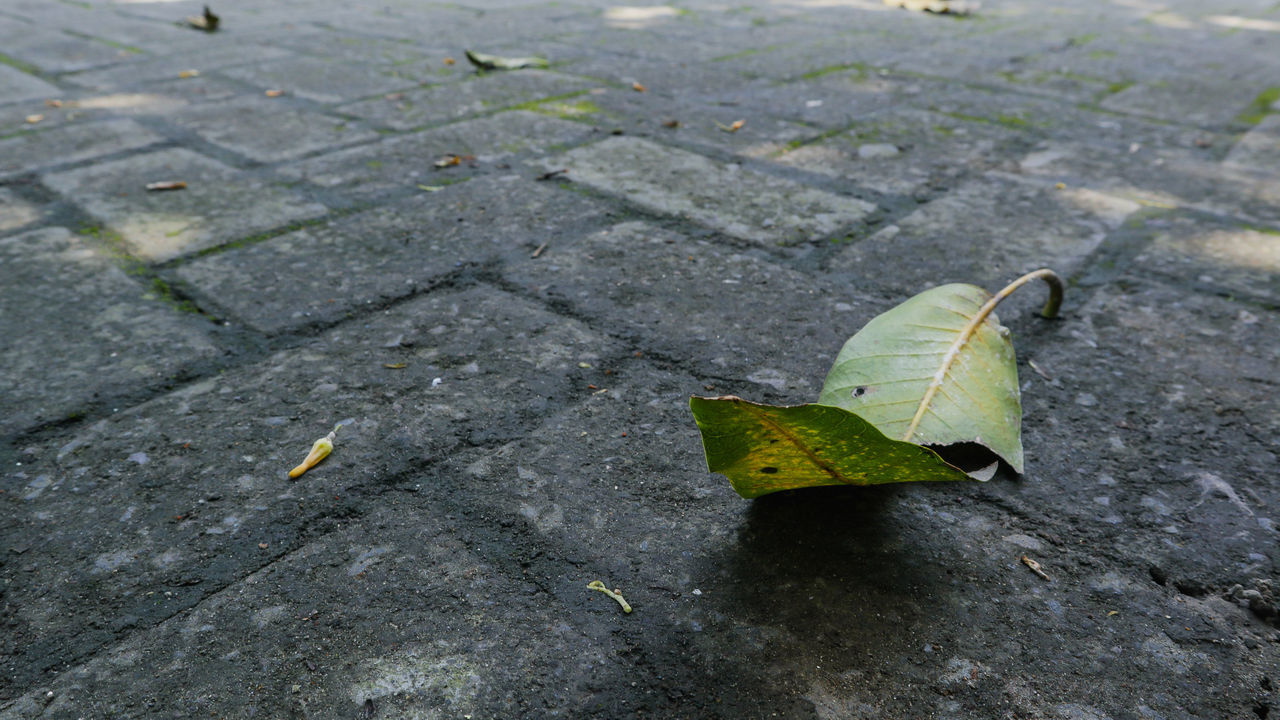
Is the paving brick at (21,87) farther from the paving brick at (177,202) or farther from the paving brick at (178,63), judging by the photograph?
the paving brick at (177,202)

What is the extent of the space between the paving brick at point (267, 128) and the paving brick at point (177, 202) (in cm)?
18

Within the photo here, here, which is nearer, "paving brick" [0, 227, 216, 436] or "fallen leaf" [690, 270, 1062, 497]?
"fallen leaf" [690, 270, 1062, 497]

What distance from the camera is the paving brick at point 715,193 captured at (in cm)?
206

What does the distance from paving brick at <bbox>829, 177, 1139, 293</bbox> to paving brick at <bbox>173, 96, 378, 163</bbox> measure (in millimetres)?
1713

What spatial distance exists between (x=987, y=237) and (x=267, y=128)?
228 centimetres

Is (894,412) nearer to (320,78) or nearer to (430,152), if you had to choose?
(430,152)

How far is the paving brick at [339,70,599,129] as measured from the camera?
297cm

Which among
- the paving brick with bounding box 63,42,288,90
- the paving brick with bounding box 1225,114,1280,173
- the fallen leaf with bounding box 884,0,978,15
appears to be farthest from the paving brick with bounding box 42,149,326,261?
the fallen leaf with bounding box 884,0,978,15

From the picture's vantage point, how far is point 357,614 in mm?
977

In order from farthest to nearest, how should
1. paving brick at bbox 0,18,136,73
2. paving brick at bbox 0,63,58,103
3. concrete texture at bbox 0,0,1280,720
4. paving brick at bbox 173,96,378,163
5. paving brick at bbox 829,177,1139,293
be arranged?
paving brick at bbox 0,18,136,73
paving brick at bbox 0,63,58,103
paving brick at bbox 173,96,378,163
paving brick at bbox 829,177,1139,293
concrete texture at bbox 0,0,1280,720

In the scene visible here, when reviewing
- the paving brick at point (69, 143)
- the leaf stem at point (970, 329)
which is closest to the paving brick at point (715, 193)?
the leaf stem at point (970, 329)

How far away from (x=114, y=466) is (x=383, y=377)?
1.34 ft

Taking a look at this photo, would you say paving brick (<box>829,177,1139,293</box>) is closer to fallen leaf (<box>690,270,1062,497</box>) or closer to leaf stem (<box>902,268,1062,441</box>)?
leaf stem (<box>902,268,1062,441</box>)

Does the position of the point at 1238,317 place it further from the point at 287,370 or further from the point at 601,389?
the point at 287,370
